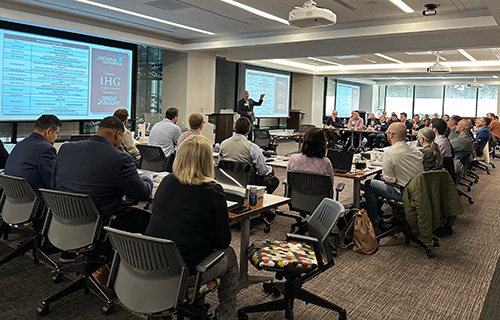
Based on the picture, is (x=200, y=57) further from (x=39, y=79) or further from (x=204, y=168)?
(x=204, y=168)

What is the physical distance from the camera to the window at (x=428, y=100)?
74.7 ft

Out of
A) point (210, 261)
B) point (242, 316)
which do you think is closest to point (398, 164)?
point (242, 316)

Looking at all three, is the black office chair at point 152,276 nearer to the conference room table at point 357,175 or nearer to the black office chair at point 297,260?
the black office chair at point 297,260

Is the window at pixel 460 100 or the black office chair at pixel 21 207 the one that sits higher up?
the window at pixel 460 100

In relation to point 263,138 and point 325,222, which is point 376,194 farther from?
point 263,138

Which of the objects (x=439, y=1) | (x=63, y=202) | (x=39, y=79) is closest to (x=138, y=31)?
(x=39, y=79)

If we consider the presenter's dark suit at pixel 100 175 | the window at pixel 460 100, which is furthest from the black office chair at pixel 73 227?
the window at pixel 460 100

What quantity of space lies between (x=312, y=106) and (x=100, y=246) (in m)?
15.8

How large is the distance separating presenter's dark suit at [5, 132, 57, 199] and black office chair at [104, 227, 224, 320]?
1708 mm

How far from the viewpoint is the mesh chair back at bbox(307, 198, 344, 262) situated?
9.00 feet

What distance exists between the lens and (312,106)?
18031 mm

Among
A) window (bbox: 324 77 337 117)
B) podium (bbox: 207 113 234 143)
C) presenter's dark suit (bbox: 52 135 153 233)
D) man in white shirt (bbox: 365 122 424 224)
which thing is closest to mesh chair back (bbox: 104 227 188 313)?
presenter's dark suit (bbox: 52 135 153 233)

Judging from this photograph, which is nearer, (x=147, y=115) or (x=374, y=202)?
(x=374, y=202)

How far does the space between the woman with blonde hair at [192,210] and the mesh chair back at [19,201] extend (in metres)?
1.57
